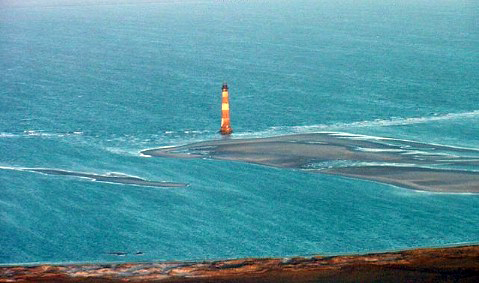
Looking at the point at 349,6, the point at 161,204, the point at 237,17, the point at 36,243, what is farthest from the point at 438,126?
the point at 349,6

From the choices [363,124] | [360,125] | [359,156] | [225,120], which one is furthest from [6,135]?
[363,124]

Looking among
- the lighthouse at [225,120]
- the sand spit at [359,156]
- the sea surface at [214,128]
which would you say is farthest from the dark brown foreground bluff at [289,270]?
the lighthouse at [225,120]

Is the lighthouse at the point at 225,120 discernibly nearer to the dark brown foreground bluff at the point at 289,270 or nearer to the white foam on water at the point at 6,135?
the white foam on water at the point at 6,135

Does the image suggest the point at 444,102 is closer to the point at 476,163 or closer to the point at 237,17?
the point at 476,163

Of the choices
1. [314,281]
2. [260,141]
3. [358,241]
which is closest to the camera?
[314,281]

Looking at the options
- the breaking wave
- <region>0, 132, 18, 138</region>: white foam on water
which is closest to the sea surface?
the breaking wave

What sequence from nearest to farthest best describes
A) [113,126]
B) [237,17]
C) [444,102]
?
1. [113,126]
2. [444,102]
3. [237,17]

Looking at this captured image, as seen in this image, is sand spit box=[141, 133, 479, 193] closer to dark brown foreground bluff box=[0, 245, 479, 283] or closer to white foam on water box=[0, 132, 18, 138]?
white foam on water box=[0, 132, 18, 138]
